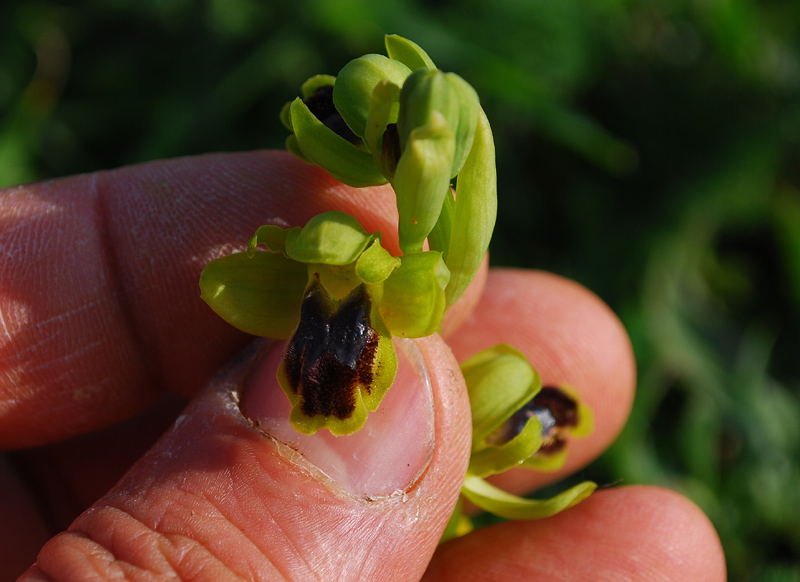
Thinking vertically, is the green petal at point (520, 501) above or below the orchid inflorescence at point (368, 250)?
below

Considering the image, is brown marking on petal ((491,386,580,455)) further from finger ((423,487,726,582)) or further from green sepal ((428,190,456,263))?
green sepal ((428,190,456,263))

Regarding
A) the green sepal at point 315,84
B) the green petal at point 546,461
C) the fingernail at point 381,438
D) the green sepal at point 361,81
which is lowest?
the green petal at point 546,461

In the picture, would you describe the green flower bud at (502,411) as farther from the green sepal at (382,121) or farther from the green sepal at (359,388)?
the green sepal at (382,121)

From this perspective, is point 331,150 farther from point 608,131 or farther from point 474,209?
point 608,131

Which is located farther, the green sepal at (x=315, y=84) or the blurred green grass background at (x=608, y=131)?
the blurred green grass background at (x=608, y=131)

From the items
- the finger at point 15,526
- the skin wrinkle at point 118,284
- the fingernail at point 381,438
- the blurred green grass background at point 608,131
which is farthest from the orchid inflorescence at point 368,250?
the blurred green grass background at point 608,131

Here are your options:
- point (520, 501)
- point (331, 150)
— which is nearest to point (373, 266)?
point (331, 150)

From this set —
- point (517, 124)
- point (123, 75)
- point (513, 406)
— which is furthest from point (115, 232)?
point (517, 124)

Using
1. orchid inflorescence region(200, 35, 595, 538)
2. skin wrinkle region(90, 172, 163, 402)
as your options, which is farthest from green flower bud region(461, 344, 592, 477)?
skin wrinkle region(90, 172, 163, 402)
